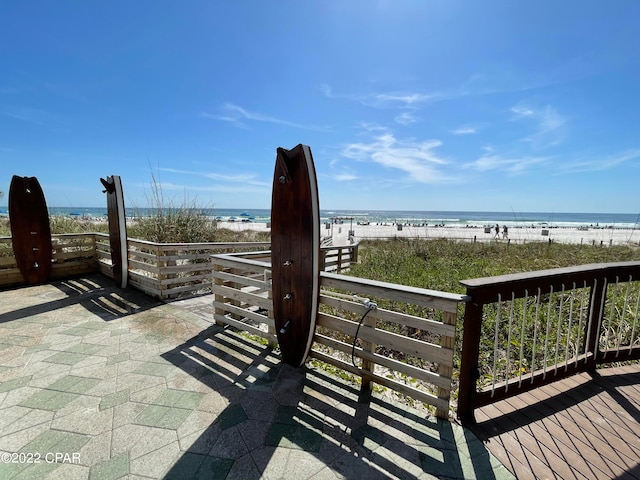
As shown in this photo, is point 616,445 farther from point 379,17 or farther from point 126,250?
point 126,250

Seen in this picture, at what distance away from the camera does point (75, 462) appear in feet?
5.32

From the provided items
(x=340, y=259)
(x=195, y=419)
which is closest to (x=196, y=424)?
(x=195, y=419)

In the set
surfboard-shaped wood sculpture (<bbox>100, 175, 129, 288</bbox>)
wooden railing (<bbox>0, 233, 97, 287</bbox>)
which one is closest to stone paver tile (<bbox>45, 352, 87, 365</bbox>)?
surfboard-shaped wood sculpture (<bbox>100, 175, 129, 288</bbox>)

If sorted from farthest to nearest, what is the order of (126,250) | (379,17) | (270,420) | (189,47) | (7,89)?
(7,89) → (189,47) → (126,250) → (379,17) → (270,420)

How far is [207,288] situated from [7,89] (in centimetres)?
813

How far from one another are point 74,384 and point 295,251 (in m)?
2.26

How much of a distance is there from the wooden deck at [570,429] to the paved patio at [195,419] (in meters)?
0.20

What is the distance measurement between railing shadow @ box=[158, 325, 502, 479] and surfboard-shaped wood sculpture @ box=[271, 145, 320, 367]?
0.43 m

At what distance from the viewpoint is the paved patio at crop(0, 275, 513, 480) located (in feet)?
5.29

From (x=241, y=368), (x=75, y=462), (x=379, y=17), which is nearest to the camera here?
(x=75, y=462)

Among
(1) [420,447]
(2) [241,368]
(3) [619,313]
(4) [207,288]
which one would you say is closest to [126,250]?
(4) [207,288]

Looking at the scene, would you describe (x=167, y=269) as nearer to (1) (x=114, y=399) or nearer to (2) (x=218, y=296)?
(2) (x=218, y=296)

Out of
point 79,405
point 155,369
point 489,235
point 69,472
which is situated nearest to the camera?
point 69,472

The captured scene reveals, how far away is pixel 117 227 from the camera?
16.8ft
